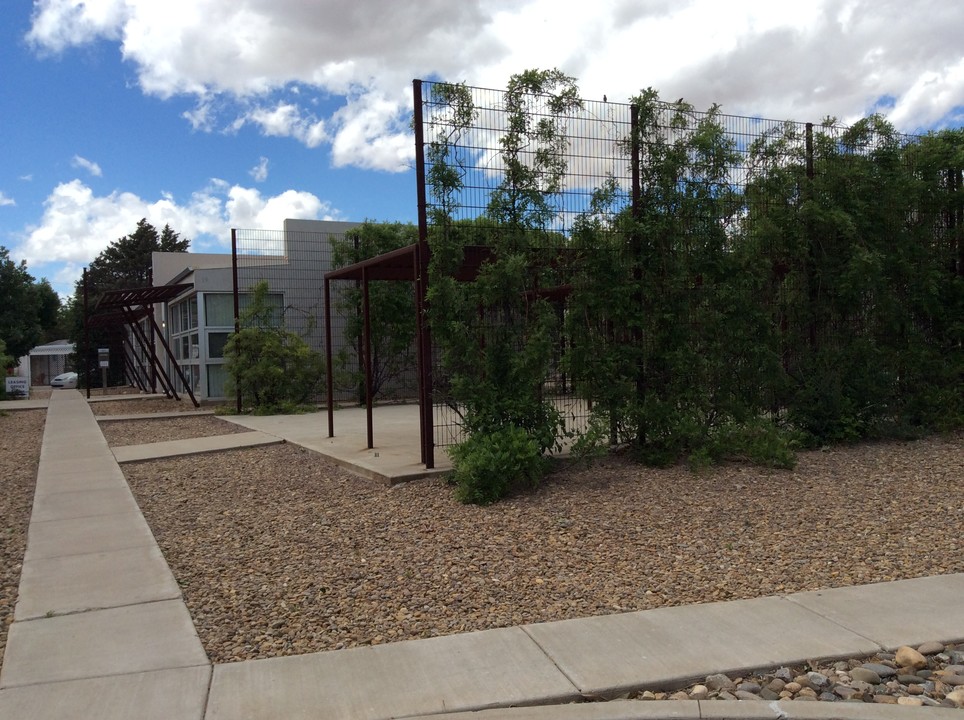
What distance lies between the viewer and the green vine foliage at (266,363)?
61.6ft

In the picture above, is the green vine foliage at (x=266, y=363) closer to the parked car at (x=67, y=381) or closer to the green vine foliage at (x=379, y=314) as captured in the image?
the green vine foliage at (x=379, y=314)

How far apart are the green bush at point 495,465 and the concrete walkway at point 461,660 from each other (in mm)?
2815

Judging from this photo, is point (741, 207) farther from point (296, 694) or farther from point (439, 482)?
point (296, 694)

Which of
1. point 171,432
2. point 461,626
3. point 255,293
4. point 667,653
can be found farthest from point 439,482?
point 255,293

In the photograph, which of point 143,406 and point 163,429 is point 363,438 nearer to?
point 163,429

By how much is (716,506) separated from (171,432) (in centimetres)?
1179

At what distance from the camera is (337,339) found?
2144cm

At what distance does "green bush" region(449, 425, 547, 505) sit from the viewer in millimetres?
7492

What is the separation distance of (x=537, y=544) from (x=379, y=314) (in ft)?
44.8

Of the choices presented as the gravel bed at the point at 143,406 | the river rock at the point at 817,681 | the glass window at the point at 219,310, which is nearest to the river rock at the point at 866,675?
the river rock at the point at 817,681

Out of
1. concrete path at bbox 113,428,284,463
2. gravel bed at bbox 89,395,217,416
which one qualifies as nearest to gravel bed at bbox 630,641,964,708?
concrete path at bbox 113,428,284,463

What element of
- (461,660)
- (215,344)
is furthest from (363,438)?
(215,344)

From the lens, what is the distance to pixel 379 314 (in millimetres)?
19391

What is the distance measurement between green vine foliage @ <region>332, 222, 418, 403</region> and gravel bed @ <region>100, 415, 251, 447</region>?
343 centimetres
